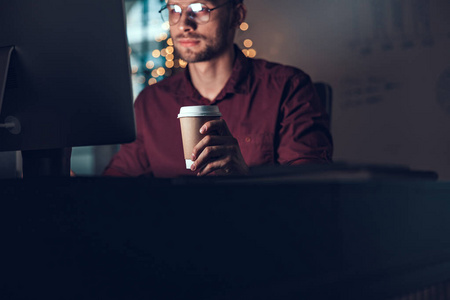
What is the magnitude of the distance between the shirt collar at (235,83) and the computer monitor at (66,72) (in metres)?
0.82

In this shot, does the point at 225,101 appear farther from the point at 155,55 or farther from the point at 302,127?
the point at 155,55

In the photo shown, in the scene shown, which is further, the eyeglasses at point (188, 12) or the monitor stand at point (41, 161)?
the eyeglasses at point (188, 12)

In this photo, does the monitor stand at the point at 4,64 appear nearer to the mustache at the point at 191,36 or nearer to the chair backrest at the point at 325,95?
the mustache at the point at 191,36

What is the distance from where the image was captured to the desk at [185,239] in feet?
1.51

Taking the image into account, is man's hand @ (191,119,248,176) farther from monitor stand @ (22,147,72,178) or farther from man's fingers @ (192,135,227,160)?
monitor stand @ (22,147,72,178)

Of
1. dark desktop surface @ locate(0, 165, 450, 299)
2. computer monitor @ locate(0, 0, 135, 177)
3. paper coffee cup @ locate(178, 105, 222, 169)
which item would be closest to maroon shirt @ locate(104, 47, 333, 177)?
paper coffee cup @ locate(178, 105, 222, 169)

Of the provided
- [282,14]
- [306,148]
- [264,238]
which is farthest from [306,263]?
[282,14]

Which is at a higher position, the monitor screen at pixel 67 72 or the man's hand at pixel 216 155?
the monitor screen at pixel 67 72

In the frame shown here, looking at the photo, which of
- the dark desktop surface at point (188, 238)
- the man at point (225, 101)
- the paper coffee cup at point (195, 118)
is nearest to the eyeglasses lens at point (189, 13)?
the man at point (225, 101)

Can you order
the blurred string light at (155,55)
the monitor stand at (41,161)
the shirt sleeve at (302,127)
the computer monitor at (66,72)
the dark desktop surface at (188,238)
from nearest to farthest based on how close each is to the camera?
1. the dark desktop surface at (188,238)
2. the computer monitor at (66,72)
3. the monitor stand at (41,161)
4. the shirt sleeve at (302,127)
5. the blurred string light at (155,55)

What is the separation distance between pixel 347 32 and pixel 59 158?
185 cm

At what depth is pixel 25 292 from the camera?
49 centimetres

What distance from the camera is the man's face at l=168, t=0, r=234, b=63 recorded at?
5.06ft

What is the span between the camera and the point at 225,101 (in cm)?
158
